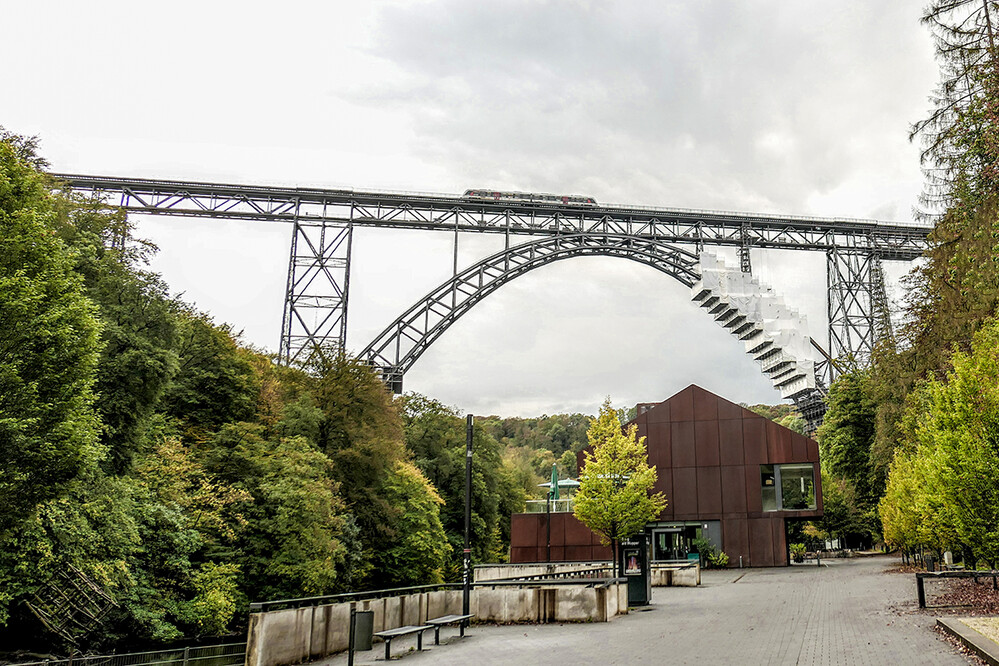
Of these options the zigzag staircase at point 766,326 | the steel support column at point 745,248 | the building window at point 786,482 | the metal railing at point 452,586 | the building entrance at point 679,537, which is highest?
the steel support column at point 745,248

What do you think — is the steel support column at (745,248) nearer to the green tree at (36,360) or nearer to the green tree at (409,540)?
the green tree at (409,540)

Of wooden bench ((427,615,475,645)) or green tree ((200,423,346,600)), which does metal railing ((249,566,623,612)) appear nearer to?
wooden bench ((427,615,475,645))

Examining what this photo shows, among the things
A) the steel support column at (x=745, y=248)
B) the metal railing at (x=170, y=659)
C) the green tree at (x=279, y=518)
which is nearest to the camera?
the metal railing at (x=170, y=659)

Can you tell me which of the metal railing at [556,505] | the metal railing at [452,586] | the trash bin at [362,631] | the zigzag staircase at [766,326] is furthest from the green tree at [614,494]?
the zigzag staircase at [766,326]

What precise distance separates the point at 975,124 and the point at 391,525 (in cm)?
2808

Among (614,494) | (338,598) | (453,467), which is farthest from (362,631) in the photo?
Result: (453,467)

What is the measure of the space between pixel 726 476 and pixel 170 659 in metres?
31.6

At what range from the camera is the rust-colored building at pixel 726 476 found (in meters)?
42.2

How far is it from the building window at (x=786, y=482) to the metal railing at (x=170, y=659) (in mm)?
29084

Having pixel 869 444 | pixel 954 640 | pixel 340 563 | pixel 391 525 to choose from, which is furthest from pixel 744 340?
pixel 954 640

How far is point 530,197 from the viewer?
52.4 metres

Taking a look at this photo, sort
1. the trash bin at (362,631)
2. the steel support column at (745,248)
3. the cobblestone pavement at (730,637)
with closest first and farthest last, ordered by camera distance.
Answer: the cobblestone pavement at (730,637)
the trash bin at (362,631)
the steel support column at (745,248)

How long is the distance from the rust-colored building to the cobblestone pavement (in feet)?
56.6

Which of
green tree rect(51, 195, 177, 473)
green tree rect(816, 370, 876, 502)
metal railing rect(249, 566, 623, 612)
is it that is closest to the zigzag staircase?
green tree rect(816, 370, 876, 502)
